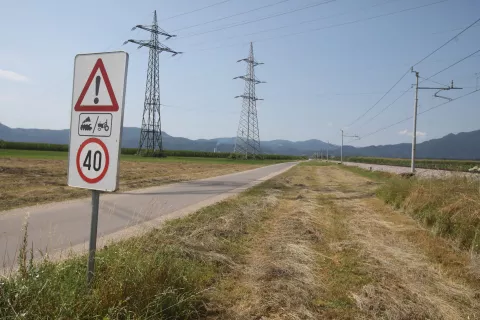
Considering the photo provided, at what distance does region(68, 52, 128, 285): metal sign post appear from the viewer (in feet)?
10.4

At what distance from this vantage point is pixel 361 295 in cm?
459

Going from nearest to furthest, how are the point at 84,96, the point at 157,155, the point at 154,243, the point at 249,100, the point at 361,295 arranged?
1. the point at 84,96
2. the point at 361,295
3. the point at 154,243
4. the point at 157,155
5. the point at 249,100

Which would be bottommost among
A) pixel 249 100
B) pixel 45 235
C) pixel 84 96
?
pixel 45 235

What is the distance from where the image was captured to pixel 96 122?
327 centimetres

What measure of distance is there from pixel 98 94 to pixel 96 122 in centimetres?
25

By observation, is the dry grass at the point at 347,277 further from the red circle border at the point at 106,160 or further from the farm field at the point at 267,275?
the red circle border at the point at 106,160

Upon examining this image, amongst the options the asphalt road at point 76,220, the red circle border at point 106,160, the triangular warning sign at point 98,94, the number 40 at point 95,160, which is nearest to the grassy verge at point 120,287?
the red circle border at point 106,160

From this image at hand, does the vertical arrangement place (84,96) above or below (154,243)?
above

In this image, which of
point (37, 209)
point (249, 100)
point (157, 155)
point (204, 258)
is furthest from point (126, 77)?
point (249, 100)

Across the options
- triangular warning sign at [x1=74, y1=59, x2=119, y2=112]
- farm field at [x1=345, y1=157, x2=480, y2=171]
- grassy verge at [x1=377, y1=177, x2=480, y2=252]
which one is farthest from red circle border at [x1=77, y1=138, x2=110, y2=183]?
farm field at [x1=345, y1=157, x2=480, y2=171]

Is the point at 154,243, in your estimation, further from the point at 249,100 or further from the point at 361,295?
the point at 249,100

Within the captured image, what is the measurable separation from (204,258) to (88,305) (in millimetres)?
2796

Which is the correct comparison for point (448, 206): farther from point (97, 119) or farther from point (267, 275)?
point (97, 119)

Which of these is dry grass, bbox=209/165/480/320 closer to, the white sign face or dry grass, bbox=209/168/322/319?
dry grass, bbox=209/168/322/319
